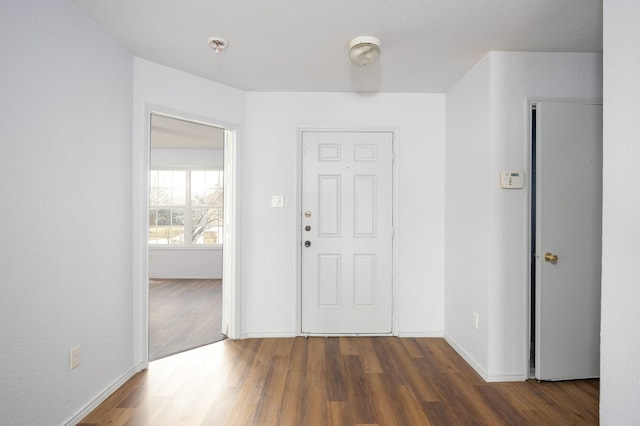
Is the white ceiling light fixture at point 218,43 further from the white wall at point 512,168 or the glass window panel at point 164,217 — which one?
the glass window panel at point 164,217

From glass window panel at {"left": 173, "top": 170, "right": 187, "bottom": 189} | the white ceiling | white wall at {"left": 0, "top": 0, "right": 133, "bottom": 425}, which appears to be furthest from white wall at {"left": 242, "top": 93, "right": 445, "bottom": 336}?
glass window panel at {"left": 173, "top": 170, "right": 187, "bottom": 189}

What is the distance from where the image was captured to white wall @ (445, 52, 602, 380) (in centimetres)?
233

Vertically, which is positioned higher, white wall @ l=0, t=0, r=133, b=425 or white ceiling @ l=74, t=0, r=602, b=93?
white ceiling @ l=74, t=0, r=602, b=93

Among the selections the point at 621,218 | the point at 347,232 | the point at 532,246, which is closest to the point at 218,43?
the point at 347,232

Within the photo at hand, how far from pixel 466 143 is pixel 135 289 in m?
2.91

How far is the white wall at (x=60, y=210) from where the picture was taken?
148 centimetres

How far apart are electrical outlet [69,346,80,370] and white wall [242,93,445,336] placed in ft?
4.52

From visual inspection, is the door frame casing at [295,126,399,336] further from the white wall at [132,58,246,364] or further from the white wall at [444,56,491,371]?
the white wall at [132,58,246,364]

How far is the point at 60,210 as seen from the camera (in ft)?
5.75

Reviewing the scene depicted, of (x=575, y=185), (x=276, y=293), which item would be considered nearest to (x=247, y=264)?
(x=276, y=293)

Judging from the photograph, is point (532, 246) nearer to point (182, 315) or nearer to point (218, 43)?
point (218, 43)

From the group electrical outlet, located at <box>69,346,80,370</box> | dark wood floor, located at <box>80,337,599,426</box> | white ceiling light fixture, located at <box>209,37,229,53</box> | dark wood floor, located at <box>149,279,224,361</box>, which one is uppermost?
white ceiling light fixture, located at <box>209,37,229,53</box>

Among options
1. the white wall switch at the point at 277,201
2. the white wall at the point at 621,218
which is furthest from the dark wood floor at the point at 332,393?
the white wall switch at the point at 277,201

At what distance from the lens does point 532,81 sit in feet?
7.70
